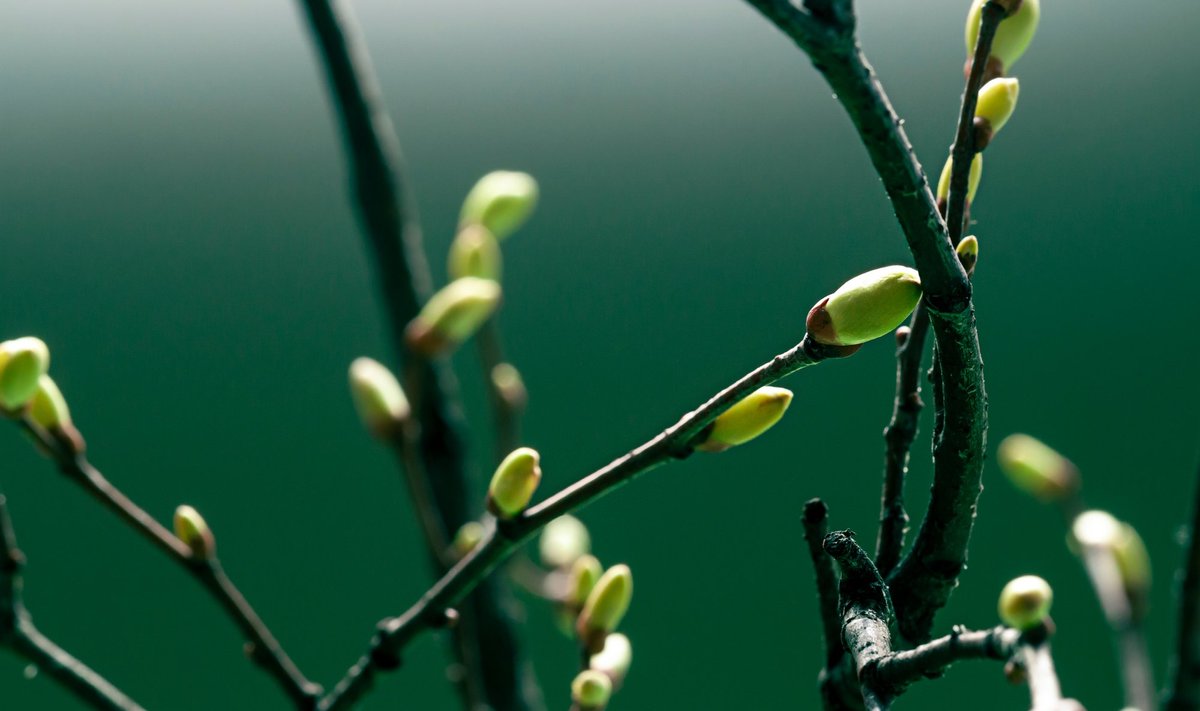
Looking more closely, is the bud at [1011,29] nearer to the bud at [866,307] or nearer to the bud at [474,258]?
the bud at [866,307]

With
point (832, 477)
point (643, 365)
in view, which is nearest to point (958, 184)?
point (832, 477)

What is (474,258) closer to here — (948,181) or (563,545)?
(563,545)

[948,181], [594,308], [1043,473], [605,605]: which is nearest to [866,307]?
[948,181]

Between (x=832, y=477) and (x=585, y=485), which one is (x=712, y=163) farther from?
(x=585, y=485)

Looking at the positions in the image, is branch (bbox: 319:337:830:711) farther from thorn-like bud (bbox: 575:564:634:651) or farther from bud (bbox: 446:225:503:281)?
bud (bbox: 446:225:503:281)

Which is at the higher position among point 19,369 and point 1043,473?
point 19,369

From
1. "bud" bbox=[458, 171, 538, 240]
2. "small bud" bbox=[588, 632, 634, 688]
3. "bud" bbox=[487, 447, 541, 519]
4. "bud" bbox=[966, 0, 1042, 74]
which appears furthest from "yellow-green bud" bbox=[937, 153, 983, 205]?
"bud" bbox=[458, 171, 538, 240]

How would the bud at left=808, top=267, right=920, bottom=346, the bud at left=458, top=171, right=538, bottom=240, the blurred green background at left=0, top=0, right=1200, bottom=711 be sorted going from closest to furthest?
the bud at left=808, top=267, right=920, bottom=346
the bud at left=458, top=171, right=538, bottom=240
the blurred green background at left=0, top=0, right=1200, bottom=711

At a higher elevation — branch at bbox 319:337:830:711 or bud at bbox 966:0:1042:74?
bud at bbox 966:0:1042:74
